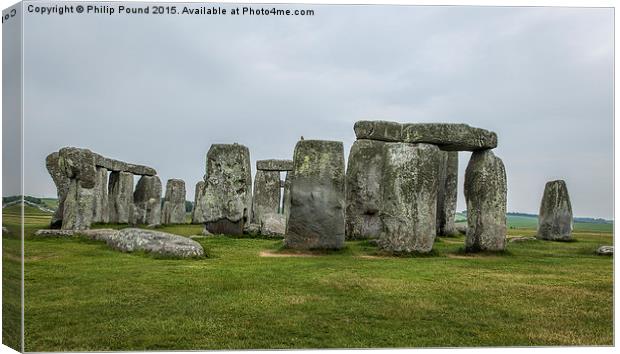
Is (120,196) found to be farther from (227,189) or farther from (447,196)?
(447,196)

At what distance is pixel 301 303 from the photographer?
7840mm

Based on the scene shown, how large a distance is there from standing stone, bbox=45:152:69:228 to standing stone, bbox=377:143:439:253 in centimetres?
876

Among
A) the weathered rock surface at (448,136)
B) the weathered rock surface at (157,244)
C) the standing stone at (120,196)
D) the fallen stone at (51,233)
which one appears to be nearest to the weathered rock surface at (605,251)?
the weathered rock surface at (448,136)

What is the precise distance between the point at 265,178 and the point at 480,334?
1849 centimetres

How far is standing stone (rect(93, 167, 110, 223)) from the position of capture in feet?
72.4

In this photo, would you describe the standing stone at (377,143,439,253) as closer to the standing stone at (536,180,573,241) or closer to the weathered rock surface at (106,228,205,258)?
the weathered rock surface at (106,228,205,258)

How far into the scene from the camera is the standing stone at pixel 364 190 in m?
16.6

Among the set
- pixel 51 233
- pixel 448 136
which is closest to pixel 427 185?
pixel 448 136

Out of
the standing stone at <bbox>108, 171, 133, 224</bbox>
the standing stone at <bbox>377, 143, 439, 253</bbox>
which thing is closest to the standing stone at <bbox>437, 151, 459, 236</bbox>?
the standing stone at <bbox>377, 143, 439, 253</bbox>

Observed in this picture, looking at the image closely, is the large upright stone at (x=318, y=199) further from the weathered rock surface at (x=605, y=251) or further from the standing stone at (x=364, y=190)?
the weathered rock surface at (x=605, y=251)

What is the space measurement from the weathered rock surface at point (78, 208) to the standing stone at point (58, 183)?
0.55 meters

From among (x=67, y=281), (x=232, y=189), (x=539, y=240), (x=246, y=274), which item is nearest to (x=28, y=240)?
(x=67, y=281)

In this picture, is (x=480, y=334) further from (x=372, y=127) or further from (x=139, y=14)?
(x=372, y=127)

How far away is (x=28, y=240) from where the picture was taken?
1150cm
